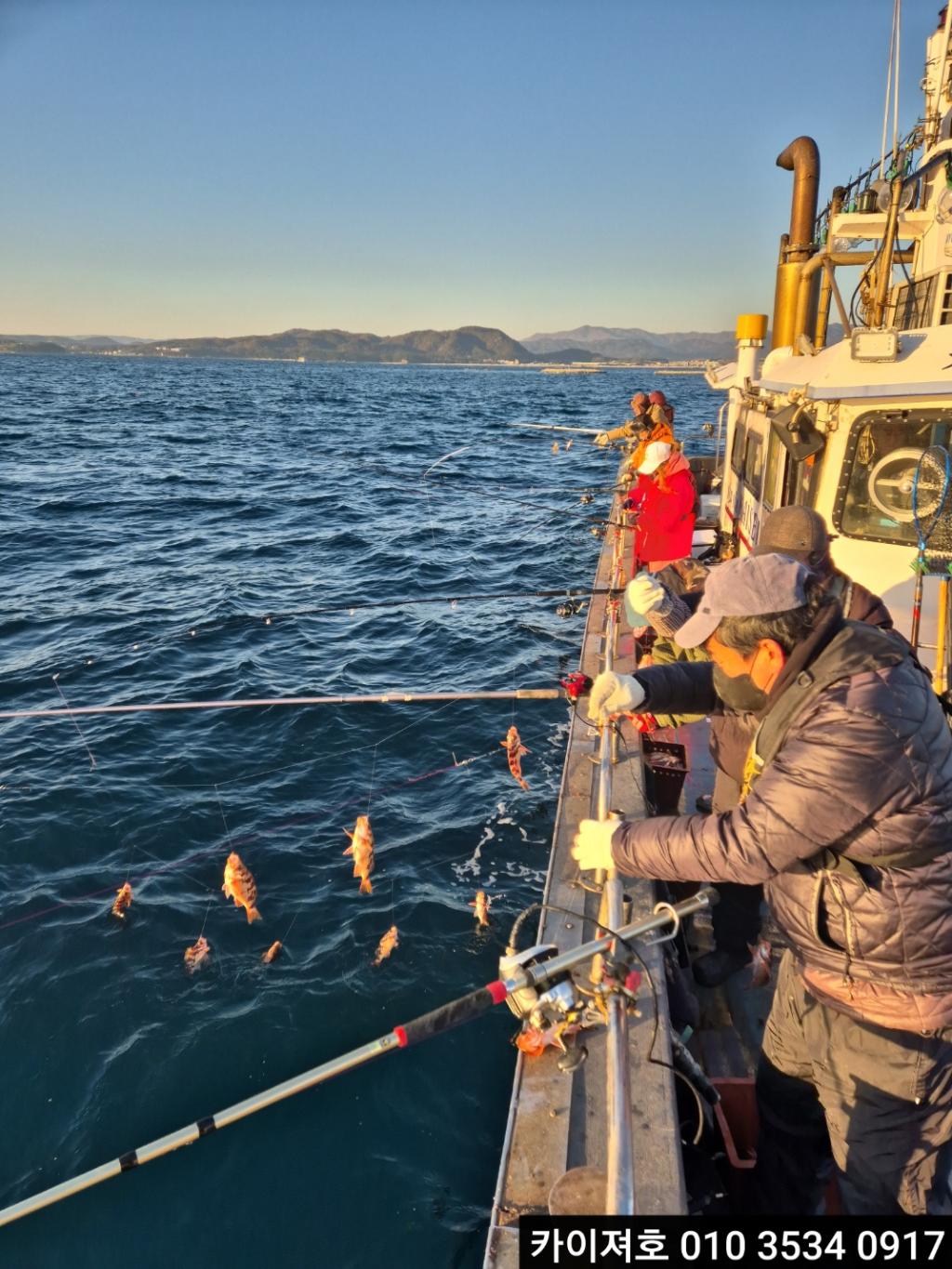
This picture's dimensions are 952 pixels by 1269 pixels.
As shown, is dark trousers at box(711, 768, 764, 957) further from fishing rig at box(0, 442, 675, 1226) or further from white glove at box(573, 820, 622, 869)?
white glove at box(573, 820, 622, 869)

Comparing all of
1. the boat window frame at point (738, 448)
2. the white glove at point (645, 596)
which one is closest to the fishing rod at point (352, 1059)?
the white glove at point (645, 596)

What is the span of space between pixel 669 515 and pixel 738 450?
18.0 feet

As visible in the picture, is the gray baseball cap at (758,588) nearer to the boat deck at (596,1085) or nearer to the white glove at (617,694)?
the white glove at (617,694)

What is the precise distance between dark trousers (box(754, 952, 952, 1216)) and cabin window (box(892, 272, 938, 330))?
791 cm

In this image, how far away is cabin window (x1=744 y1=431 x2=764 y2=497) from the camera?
10.6 m

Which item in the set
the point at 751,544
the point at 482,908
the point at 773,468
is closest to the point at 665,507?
the point at 773,468

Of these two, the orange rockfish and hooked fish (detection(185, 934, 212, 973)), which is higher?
the orange rockfish

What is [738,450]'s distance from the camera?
13883 millimetres

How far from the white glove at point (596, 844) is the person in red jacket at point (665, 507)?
645 cm

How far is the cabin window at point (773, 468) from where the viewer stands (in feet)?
29.7

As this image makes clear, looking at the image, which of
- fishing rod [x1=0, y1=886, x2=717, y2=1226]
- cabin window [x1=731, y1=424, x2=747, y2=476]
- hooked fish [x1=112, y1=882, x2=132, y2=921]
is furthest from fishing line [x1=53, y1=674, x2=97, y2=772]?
cabin window [x1=731, y1=424, x2=747, y2=476]

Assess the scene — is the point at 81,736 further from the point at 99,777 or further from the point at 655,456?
the point at 655,456

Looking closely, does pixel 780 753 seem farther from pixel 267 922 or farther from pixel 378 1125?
pixel 267 922

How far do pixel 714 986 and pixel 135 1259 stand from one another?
150 inches
